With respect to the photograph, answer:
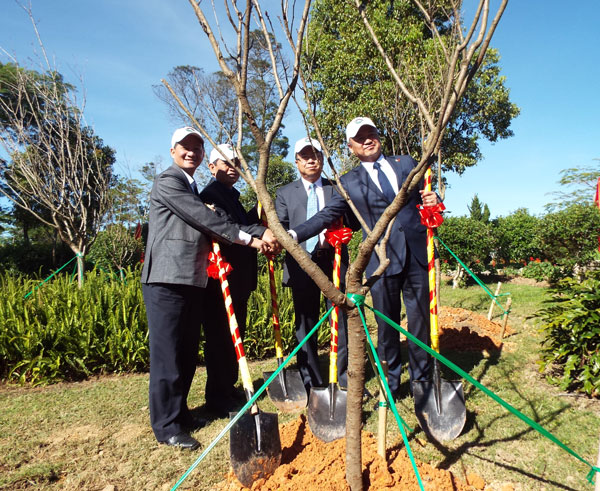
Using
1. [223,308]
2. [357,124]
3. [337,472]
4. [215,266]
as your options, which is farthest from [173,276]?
[357,124]

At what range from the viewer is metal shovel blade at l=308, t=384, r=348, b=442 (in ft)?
8.80

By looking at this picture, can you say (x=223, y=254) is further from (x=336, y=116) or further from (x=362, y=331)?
(x=336, y=116)

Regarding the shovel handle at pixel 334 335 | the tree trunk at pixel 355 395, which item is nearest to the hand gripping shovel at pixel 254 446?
the tree trunk at pixel 355 395

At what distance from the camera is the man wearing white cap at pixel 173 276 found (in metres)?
2.82

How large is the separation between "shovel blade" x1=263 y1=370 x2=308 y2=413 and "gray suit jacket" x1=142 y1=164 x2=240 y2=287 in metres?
1.17

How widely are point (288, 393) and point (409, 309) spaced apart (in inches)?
50.0

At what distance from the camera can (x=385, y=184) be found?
3.21 metres

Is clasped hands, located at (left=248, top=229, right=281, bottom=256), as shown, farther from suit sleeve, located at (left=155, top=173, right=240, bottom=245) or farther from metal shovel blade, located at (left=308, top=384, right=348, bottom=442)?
metal shovel blade, located at (left=308, top=384, right=348, bottom=442)

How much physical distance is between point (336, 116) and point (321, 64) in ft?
6.88

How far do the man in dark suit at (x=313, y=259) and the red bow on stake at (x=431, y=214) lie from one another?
2.71 ft

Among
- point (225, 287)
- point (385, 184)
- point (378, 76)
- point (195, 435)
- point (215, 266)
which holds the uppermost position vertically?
point (378, 76)

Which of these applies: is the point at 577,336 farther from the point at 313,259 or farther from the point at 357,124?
the point at 357,124

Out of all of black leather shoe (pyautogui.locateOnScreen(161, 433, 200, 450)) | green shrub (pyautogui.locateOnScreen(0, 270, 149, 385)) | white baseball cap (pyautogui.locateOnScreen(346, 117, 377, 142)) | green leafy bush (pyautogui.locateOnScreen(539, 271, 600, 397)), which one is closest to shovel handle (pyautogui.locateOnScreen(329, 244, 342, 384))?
white baseball cap (pyautogui.locateOnScreen(346, 117, 377, 142))

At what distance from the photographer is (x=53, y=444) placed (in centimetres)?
298
